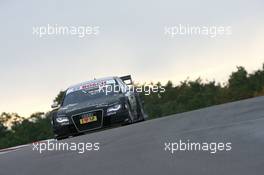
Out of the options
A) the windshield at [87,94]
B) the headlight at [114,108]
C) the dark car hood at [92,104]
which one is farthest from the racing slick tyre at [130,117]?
the windshield at [87,94]

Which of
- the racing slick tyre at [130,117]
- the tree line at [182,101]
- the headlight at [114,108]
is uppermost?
the headlight at [114,108]

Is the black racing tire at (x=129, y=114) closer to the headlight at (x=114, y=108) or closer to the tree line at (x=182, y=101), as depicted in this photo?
the headlight at (x=114, y=108)

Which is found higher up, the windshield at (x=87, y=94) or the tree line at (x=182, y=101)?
the windshield at (x=87, y=94)

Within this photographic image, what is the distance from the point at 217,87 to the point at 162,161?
104177 mm

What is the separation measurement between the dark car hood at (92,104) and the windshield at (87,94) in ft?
1.09

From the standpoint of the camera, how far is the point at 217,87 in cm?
11119

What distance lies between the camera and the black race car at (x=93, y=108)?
700 inches

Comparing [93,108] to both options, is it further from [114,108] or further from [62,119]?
[62,119]

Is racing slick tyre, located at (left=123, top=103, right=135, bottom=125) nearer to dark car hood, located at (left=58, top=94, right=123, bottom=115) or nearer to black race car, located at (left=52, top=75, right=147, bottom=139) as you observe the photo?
black race car, located at (left=52, top=75, right=147, bottom=139)

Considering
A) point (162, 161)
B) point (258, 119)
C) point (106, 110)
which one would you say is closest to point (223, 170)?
point (162, 161)

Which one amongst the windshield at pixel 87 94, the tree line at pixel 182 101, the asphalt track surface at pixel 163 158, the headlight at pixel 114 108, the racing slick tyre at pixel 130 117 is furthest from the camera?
the tree line at pixel 182 101

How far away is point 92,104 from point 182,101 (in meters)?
86.9

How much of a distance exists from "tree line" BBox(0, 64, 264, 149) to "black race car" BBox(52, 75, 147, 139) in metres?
66.1

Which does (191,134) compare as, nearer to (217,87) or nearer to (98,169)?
(98,169)
